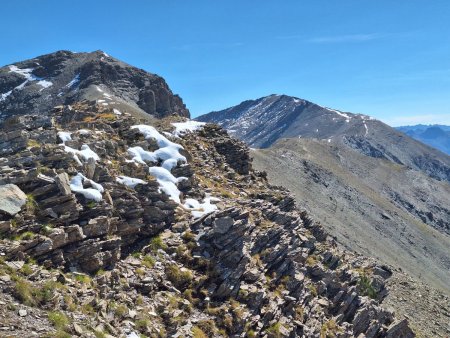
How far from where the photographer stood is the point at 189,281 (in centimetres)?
2505

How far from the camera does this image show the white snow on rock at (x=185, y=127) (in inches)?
1680

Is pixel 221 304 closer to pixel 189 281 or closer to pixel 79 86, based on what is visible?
pixel 189 281

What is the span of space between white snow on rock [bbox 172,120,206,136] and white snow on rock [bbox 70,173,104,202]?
16.4 meters

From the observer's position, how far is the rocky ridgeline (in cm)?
1961

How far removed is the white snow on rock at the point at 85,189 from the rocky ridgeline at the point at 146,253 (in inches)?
3.0

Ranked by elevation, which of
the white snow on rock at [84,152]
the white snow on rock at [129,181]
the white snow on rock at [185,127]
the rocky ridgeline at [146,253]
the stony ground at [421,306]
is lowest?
the stony ground at [421,306]

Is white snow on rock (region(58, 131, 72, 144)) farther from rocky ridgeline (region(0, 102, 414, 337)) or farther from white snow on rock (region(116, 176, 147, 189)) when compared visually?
white snow on rock (region(116, 176, 147, 189))

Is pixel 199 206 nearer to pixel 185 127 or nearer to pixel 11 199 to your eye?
pixel 11 199

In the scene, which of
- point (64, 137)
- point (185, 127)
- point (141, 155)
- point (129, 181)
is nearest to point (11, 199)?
point (64, 137)

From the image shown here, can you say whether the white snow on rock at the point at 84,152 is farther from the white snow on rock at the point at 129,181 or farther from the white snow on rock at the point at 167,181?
the white snow on rock at the point at 167,181

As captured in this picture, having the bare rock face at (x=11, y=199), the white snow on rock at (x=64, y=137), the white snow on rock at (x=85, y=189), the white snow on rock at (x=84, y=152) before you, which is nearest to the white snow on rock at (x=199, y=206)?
the white snow on rock at (x=85, y=189)

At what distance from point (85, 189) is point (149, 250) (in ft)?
16.8

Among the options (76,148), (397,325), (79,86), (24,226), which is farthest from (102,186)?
(79,86)

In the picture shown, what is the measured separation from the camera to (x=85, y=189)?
83.6 feet
